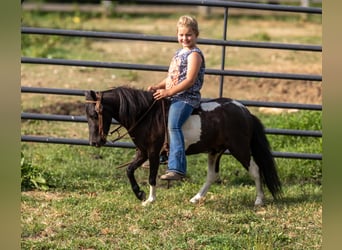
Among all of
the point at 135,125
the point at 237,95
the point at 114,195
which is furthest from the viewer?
the point at 237,95

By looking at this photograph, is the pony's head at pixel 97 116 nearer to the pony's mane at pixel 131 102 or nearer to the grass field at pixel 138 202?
the pony's mane at pixel 131 102

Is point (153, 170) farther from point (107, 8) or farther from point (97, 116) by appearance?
point (107, 8)

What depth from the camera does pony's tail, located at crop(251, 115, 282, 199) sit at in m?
5.58

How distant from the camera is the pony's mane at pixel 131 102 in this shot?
520 centimetres

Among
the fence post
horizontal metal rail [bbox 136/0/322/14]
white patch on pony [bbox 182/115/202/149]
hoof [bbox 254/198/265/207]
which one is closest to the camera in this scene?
white patch on pony [bbox 182/115/202/149]

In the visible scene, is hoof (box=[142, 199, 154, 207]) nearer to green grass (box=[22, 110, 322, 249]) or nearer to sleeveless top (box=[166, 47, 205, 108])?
green grass (box=[22, 110, 322, 249])

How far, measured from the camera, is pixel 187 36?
505 centimetres

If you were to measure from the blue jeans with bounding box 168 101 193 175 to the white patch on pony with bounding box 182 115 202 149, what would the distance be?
87 mm

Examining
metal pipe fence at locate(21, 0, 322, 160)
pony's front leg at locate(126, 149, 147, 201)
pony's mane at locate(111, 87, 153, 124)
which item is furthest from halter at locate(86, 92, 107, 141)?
metal pipe fence at locate(21, 0, 322, 160)

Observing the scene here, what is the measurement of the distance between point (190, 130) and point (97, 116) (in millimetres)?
734
